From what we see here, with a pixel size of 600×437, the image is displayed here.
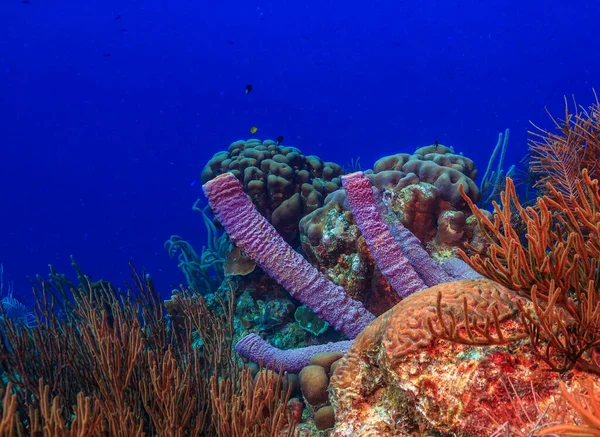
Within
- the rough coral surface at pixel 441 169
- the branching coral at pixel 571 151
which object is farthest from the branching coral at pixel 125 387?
the branching coral at pixel 571 151

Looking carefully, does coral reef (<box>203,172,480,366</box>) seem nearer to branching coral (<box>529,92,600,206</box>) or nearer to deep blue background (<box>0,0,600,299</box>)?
branching coral (<box>529,92,600,206</box>)

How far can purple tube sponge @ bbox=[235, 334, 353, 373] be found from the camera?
14.0 ft

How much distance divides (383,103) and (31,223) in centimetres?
7008

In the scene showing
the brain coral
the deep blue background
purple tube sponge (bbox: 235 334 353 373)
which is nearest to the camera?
purple tube sponge (bbox: 235 334 353 373)

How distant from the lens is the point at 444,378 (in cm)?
230

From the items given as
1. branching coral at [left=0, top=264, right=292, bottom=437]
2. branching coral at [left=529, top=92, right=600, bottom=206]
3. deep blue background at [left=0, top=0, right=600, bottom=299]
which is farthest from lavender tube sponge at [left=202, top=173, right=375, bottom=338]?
deep blue background at [left=0, top=0, right=600, bottom=299]

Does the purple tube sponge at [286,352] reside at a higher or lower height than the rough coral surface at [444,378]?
higher

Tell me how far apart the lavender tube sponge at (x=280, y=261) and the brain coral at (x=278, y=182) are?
181 cm

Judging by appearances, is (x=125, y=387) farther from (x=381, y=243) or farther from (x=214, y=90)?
(x=214, y=90)

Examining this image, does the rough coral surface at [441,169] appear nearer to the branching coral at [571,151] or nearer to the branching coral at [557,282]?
the branching coral at [571,151]

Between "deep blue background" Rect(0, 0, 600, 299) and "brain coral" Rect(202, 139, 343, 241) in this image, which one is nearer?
→ "brain coral" Rect(202, 139, 343, 241)

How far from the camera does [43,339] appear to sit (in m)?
3.48

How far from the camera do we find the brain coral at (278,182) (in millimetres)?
6363

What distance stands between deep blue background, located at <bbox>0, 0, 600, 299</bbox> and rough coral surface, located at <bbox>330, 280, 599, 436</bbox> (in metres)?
61.0
